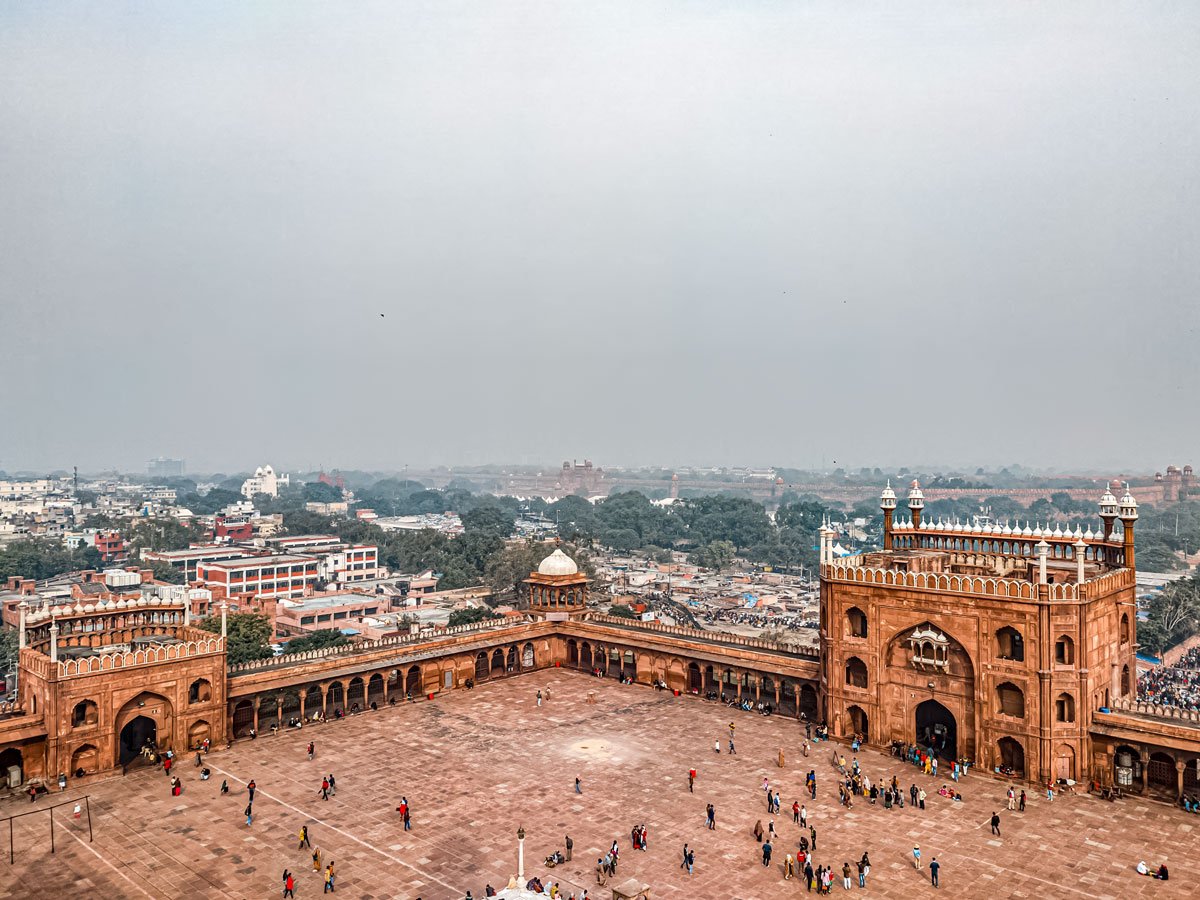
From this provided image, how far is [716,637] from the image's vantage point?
143ft

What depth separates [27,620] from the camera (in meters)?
32.9

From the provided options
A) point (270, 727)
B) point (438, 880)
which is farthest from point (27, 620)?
point (438, 880)

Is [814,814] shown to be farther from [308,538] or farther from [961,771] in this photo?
[308,538]

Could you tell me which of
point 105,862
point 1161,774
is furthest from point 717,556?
point 105,862

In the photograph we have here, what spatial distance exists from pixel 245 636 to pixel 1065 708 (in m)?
47.7

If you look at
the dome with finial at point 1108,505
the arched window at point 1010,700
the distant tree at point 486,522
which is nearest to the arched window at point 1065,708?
the arched window at point 1010,700

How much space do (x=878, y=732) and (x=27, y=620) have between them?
3179 cm

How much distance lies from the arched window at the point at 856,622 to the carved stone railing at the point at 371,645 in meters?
18.1

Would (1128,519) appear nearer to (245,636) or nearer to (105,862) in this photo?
(105,862)

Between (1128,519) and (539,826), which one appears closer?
(539,826)

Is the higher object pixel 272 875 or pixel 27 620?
pixel 27 620

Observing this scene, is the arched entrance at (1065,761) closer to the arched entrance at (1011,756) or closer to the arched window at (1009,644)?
the arched entrance at (1011,756)

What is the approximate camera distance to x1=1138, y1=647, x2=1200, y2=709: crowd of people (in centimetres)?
4828

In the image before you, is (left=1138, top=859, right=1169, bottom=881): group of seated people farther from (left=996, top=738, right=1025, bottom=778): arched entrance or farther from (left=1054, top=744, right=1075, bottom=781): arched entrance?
(left=996, top=738, right=1025, bottom=778): arched entrance
